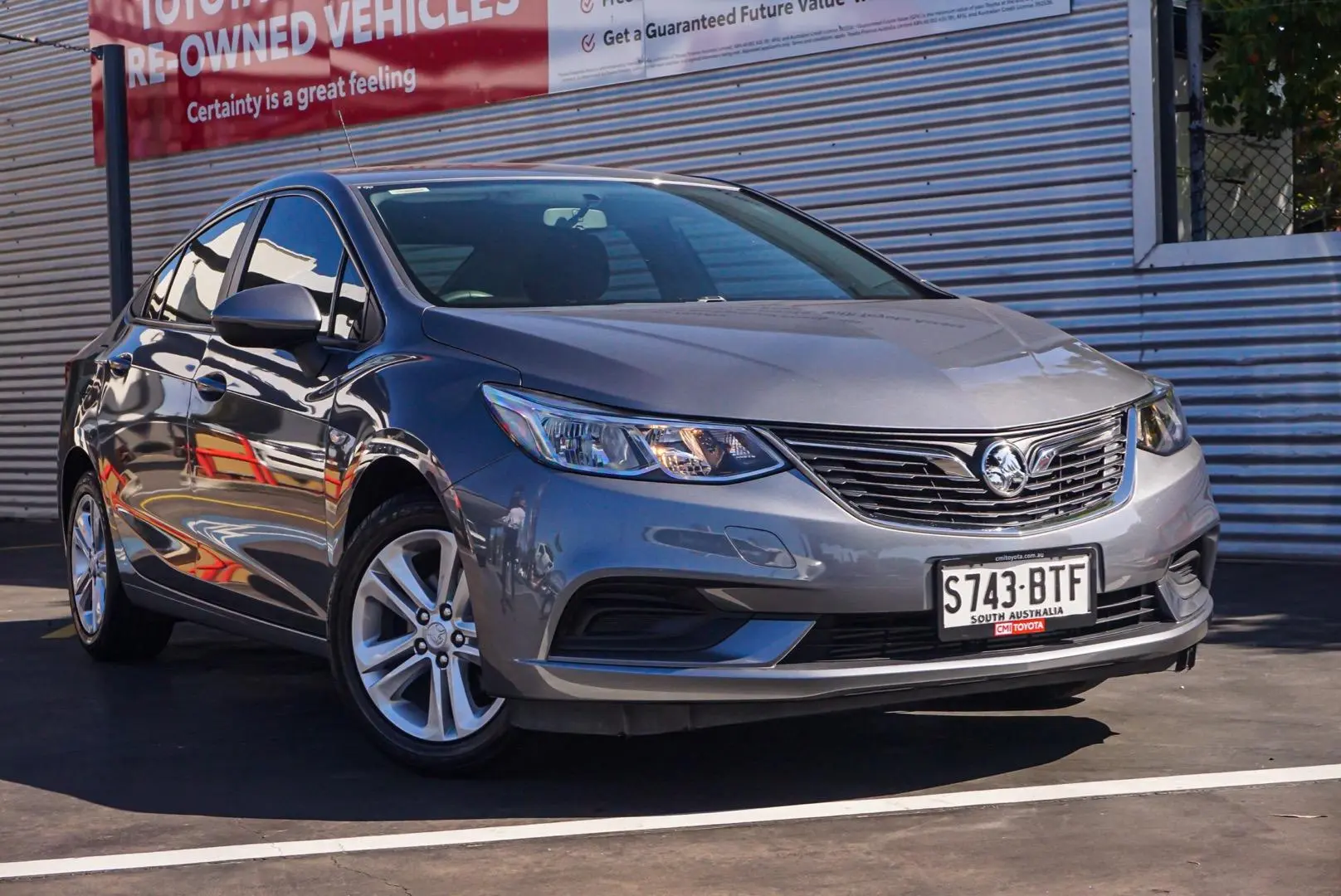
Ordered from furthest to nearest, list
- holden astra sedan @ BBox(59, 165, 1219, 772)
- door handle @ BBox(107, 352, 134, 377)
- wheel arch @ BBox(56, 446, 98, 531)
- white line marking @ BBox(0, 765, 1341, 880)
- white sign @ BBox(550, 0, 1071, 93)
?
white sign @ BBox(550, 0, 1071, 93) < wheel arch @ BBox(56, 446, 98, 531) < door handle @ BBox(107, 352, 134, 377) < holden astra sedan @ BBox(59, 165, 1219, 772) < white line marking @ BBox(0, 765, 1341, 880)

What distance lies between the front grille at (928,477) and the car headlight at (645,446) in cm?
9

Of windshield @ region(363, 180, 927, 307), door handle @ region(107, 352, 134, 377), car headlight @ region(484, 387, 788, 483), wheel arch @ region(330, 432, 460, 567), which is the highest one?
windshield @ region(363, 180, 927, 307)

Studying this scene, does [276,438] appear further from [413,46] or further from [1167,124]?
[413,46]

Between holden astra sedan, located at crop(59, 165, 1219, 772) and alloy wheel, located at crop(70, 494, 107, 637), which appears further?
alloy wheel, located at crop(70, 494, 107, 637)

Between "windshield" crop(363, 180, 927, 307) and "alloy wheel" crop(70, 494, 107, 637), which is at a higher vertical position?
"windshield" crop(363, 180, 927, 307)

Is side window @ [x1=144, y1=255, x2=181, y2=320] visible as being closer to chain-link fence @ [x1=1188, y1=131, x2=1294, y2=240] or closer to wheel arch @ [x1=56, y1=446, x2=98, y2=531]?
wheel arch @ [x1=56, y1=446, x2=98, y2=531]

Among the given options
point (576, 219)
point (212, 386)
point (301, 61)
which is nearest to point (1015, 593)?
point (576, 219)

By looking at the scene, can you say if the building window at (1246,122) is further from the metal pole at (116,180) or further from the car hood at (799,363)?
the metal pole at (116,180)

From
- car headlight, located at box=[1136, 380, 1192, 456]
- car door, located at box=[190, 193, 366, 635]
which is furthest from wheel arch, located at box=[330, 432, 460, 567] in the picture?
car headlight, located at box=[1136, 380, 1192, 456]

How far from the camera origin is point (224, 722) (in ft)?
18.4

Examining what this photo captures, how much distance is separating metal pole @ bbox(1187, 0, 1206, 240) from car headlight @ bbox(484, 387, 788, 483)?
5899 mm

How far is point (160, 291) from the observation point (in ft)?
21.7

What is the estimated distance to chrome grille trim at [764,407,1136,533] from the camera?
4113 millimetres

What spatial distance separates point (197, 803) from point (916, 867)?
1.77 meters
